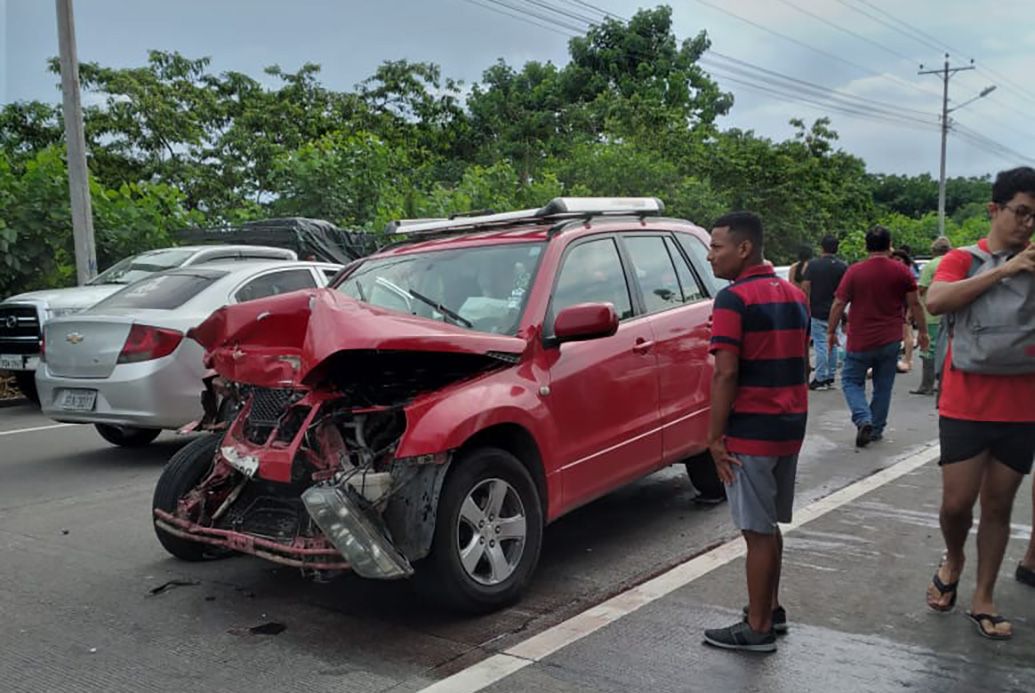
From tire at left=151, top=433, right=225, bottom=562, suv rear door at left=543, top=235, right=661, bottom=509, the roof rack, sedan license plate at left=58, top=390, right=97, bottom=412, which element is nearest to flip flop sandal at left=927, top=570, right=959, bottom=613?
suv rear door at left=543, top=235, right=661, bottom=509

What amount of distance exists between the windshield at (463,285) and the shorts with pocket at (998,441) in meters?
2.09

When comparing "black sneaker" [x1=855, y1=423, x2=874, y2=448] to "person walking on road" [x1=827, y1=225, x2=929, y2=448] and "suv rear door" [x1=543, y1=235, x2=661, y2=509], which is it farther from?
"suv rear door" [x1=543, y1=235, x2=661, y2=509]

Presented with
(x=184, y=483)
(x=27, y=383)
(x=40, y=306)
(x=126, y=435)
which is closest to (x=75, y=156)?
(x=40, y=306)

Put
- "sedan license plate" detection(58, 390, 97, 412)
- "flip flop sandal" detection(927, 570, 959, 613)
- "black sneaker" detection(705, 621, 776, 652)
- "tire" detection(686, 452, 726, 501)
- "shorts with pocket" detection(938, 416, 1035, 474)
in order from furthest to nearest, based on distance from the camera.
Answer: "sedan license plate" detection(58, 390, 97, 412), "tire" detection(686, 452, 726, 501), "flip flop sandal" detection(927, 570, 959, 613), "shorts with pocket" detection(938, 416, 1035, 474), "black sneaker" detection(705, 621, 776, 652)

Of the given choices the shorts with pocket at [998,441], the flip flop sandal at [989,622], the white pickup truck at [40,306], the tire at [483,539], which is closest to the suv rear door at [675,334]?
the tire at [483,539]

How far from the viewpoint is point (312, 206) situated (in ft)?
62.5

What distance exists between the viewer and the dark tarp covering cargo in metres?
14.4

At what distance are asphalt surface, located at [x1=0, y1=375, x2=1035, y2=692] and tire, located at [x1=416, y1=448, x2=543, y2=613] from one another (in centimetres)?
15

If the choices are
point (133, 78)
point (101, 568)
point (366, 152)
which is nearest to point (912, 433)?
point (101, 568)

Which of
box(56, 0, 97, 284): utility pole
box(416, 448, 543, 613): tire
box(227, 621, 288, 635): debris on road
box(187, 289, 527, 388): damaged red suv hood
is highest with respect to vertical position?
box(56, 0, 97, 284): utility pole

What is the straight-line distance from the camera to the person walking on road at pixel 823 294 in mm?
11805

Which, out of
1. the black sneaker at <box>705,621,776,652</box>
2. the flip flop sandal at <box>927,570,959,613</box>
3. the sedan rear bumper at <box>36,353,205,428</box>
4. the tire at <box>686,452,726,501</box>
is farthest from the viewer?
the sedan rear bumper at <box>36,353,205,428</box>

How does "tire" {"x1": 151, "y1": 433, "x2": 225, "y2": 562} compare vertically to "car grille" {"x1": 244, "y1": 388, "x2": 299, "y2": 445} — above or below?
below

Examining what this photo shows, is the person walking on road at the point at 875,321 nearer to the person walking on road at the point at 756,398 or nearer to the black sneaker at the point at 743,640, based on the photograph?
the person walking on road at the point at 756,398
